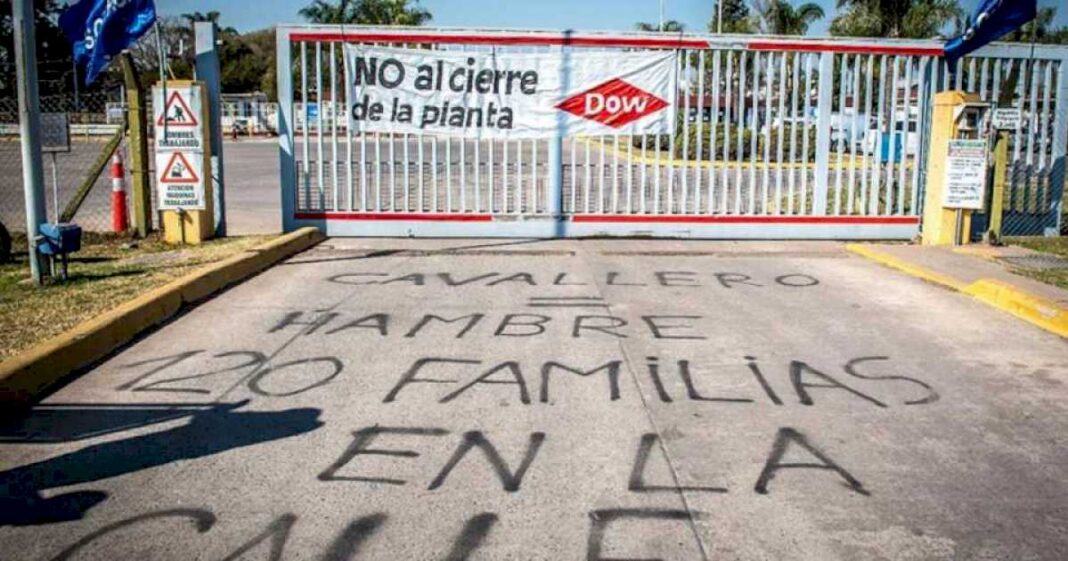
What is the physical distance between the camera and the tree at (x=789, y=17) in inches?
1785

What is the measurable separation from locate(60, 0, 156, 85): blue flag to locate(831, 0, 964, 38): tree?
110 ft

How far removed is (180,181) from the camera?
36.7ft

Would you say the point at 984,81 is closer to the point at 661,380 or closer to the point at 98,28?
the point at 661,380

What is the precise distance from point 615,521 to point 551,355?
107 inches

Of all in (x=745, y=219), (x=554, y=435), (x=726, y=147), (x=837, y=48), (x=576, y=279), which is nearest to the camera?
(x=554, y=435)

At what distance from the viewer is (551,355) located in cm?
661

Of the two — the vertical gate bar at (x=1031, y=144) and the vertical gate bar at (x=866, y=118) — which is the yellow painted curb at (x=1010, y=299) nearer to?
the vertical gate bar at (x=866, y=118)

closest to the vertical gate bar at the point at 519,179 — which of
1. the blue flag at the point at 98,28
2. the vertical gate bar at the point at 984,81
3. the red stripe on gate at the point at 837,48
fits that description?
the red stripe on gate at the point at 837,48

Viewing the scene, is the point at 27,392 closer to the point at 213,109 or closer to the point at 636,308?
the point at 636,308

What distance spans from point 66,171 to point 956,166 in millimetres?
20895

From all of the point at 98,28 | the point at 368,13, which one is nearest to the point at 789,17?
the point at 368,13

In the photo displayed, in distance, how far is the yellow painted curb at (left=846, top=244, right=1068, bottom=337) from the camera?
749 cm

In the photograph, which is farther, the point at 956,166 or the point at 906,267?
the point at 956,166

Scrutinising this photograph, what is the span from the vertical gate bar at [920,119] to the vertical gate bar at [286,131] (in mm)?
8048
